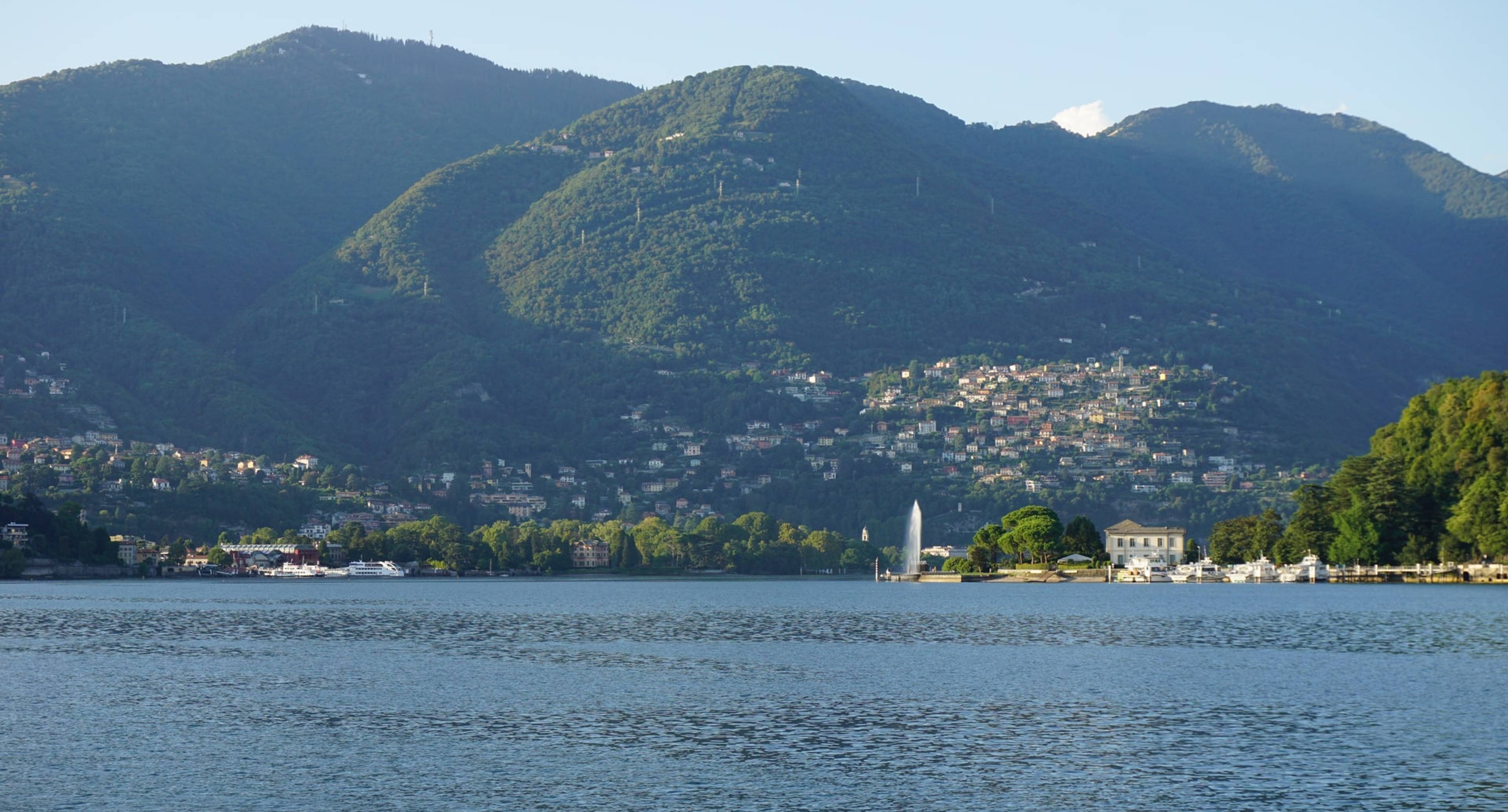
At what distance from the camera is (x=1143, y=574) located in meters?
151

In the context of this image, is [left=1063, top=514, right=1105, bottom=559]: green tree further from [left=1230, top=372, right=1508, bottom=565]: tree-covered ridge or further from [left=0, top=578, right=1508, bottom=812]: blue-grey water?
[left=0, top=578, right=1508, bottom=812]: blue-grey water

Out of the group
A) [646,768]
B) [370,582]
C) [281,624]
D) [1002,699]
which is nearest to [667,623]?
[281,624]

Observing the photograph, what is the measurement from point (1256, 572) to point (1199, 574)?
12405 mm

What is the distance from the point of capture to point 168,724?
1670 inches

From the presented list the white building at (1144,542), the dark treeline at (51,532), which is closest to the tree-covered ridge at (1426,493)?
the white building at (1144,542)

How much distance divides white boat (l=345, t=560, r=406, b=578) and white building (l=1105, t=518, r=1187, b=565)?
260 feet

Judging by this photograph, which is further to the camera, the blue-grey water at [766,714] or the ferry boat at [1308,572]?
the ferry boat at [1308,572]

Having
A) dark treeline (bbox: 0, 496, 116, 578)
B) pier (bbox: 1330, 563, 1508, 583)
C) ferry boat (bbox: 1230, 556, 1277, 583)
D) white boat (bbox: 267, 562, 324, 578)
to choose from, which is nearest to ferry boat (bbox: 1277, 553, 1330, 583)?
pier (bbox: 1330, 563, 1508, 583)

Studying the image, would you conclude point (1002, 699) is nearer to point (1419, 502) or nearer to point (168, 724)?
point (168, 724)

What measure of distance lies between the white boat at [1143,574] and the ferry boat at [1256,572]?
794 cm

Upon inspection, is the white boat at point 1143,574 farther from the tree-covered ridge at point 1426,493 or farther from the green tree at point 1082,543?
the tree-covered ridge at point 1426,493

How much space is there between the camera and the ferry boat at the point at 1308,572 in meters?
133

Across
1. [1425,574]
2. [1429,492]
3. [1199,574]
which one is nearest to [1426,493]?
[1429,492]

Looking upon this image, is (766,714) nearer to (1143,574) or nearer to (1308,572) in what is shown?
(1308,572)
